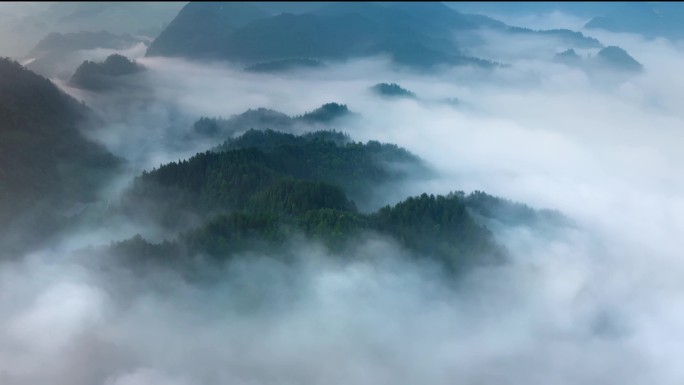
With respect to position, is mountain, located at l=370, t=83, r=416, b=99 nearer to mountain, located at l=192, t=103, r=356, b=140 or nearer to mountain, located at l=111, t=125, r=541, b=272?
mountain, located at l=192, t=103, r=356, b=140

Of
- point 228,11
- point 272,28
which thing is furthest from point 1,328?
point 228,11

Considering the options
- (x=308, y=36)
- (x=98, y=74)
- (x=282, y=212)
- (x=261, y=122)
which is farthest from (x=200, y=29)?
(x=282, y=212)

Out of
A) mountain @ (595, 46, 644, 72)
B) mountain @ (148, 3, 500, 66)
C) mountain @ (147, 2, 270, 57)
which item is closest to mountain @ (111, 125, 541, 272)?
mountain @ (595, 46, 644, 72)

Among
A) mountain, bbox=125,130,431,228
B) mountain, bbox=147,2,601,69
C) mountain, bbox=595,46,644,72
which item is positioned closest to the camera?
mountain, bbox=125,130,431,228

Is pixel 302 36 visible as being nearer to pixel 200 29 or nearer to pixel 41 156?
pixel 200 29

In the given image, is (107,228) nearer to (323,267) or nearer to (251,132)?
(323,267)

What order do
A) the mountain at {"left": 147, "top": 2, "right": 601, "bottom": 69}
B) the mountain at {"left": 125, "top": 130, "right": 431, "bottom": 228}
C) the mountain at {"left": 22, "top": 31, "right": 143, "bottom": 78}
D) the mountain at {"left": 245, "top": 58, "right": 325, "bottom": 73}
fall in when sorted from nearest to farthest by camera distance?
the mountain at {"left": 125, "top": 130, "right": 431, "bottom": 228} < the mountain at {"left": 22, "top": 31, "right": 143, "bottom": 78} < the mountain at {"left": 245, "top": 58, "right": 325, "bottom": 73} < the mountain at {"left": 147, "top": 2, "right": 601, "bottom": 69}
